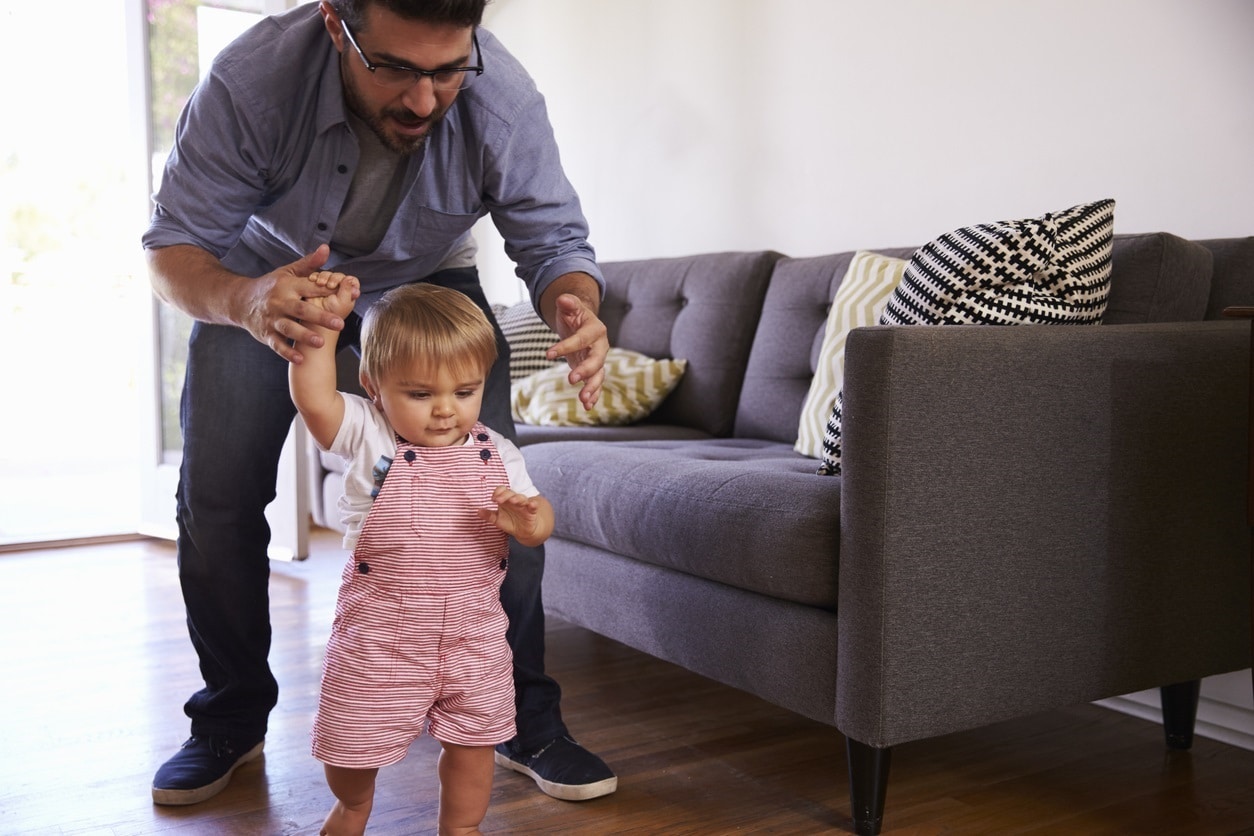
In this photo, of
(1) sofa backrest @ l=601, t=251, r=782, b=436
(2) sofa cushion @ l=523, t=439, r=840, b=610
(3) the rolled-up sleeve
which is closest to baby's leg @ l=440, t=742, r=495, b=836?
(2) sofa cushion @ l=523, t=439, r=840, b=610

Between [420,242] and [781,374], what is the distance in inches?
45.7

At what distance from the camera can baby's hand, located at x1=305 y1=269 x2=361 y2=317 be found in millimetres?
1210

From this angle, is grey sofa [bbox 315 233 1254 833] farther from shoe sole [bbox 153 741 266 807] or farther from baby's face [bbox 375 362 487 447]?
shoe sole [bbox 153 741 266 807]

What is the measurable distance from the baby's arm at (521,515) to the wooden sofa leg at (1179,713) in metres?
1.17

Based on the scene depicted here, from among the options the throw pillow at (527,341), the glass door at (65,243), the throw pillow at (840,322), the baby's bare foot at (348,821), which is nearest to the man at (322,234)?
the baby's bare foot at (348,821)

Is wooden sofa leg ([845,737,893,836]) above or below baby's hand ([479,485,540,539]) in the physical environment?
below

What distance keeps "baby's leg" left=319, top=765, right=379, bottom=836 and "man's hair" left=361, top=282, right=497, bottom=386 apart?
471 millimetres

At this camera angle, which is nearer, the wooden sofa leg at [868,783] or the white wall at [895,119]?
the wooden sofa leg at [868,783]

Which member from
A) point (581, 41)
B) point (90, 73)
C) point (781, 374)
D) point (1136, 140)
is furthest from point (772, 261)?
point (90, 73)

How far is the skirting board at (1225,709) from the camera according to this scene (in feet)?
6.29

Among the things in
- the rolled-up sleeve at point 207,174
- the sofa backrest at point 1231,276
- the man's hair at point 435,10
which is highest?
the man's hair at point 435,10

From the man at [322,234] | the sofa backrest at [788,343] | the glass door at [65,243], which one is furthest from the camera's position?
the glass door at [65,243]

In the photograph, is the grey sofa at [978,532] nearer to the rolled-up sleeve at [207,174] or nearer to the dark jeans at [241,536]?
the dark jeans at [241,536]

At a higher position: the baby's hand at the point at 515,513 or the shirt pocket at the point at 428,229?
the shirt pocket at the point at 428,229
